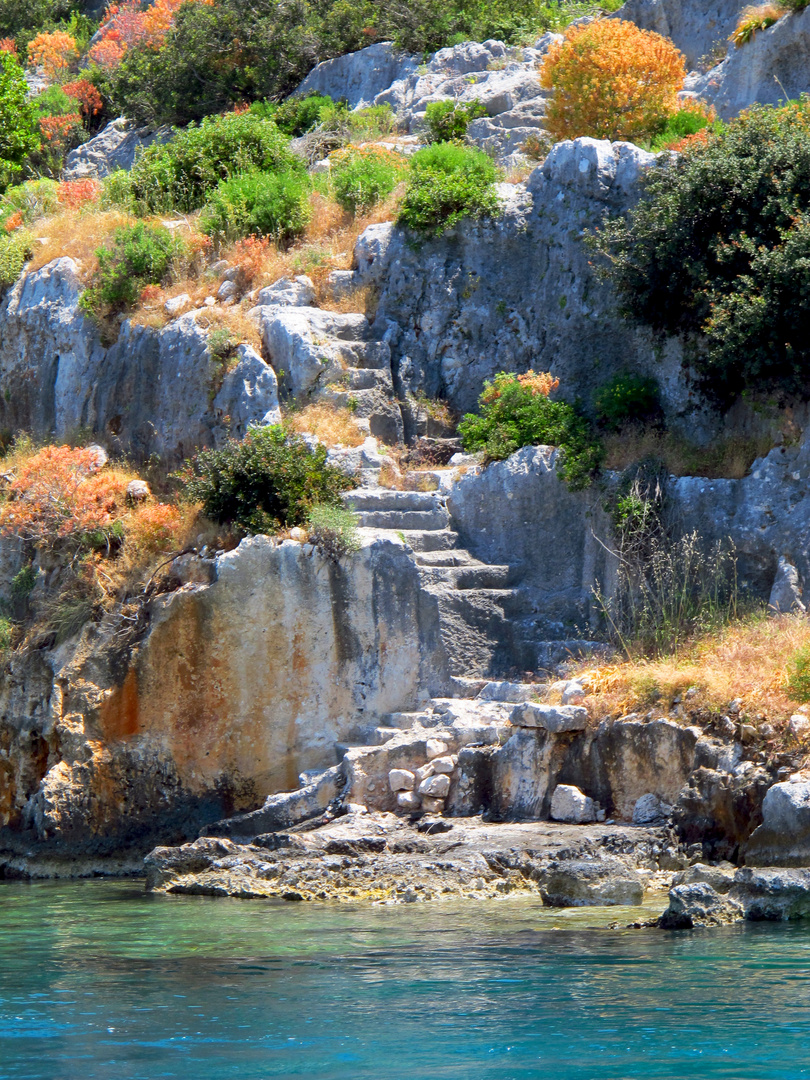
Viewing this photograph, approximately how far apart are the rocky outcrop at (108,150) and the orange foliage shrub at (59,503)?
15.4 meters

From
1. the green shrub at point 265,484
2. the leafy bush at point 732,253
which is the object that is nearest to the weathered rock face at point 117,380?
the green shrub at point 265,484

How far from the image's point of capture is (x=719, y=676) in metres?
12.3

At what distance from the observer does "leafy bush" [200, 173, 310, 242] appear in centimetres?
2069

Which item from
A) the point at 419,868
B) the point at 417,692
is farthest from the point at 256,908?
the point at 417,692

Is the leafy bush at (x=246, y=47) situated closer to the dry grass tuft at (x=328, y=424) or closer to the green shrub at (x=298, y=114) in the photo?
the green shrub at (x=298, y=114)

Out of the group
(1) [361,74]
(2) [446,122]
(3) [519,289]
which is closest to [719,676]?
(3) [519,289]

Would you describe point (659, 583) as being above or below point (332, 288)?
below

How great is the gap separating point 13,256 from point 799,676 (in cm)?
1717

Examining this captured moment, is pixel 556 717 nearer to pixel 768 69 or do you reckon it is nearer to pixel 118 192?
pixel 768 69

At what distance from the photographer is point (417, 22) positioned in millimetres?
27953

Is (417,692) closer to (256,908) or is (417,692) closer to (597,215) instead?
(256,908)

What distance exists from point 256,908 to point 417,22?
74.8ft

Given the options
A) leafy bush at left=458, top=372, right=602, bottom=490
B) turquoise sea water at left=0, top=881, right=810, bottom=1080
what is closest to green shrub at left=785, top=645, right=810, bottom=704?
turquoise sea water at left=0, top=881, right=810, bottom=1080

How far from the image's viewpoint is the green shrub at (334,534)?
14.5 metres
